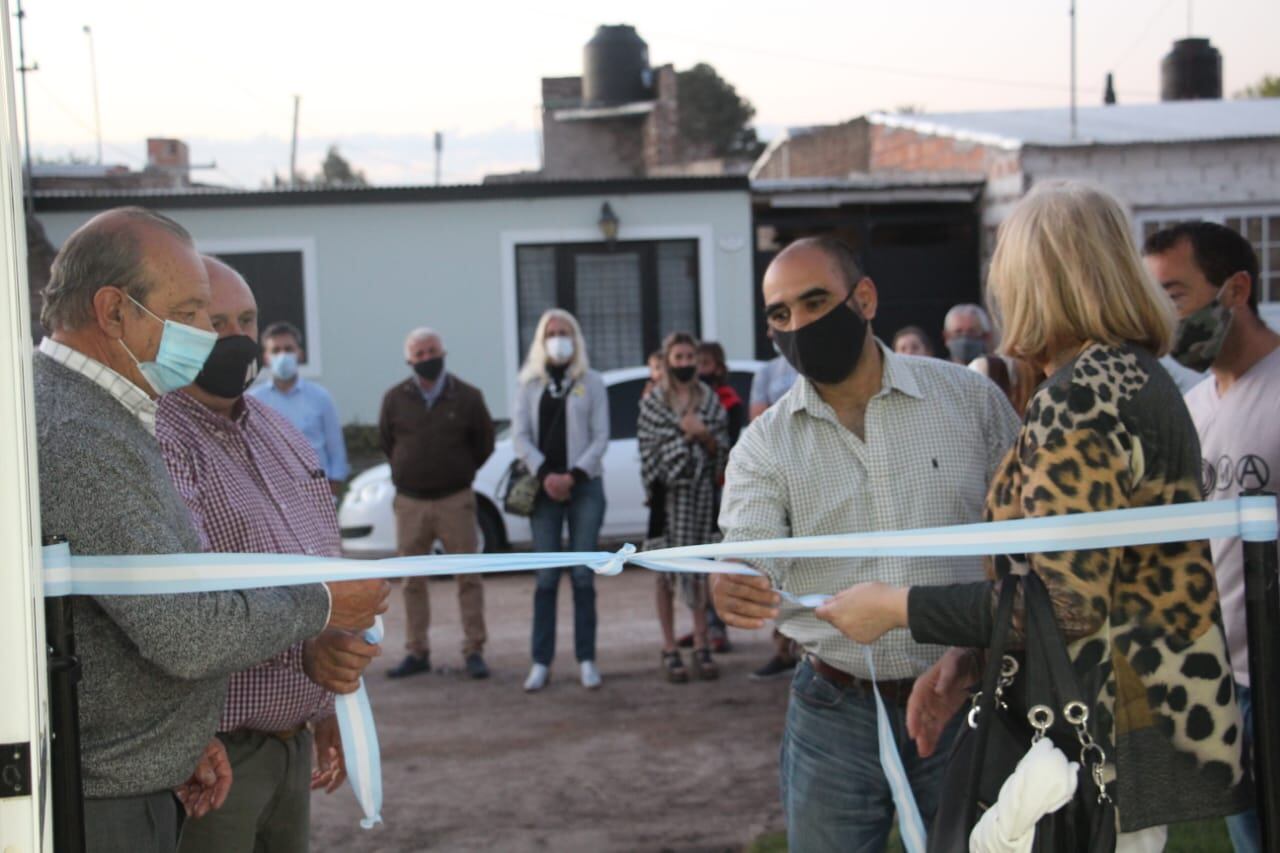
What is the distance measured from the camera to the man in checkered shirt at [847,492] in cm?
315

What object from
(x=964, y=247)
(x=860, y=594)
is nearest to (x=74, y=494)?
(x=860, y=594)

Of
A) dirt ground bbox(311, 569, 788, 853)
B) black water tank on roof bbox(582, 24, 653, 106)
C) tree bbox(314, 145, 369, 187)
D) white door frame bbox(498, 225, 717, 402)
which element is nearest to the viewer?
dirt ground bbox(311, 569, 788, 853)

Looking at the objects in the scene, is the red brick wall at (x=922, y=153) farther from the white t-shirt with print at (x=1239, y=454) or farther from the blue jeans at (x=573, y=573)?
the white t-shirt with print at (x=1239, y=454)

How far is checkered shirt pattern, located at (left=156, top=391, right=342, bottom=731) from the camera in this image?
3045 millimetres

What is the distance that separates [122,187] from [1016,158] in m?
15.6

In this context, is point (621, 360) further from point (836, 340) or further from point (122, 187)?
point (836, 340)

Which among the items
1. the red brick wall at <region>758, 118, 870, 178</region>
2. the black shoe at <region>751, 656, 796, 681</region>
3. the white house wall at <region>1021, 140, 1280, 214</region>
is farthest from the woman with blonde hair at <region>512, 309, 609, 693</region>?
the red brick wall at <region>758, 118, 870, 178</region>

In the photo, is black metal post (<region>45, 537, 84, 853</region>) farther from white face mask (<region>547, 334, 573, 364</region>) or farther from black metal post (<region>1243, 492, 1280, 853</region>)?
white face mask (<region>547, 334, 573, 364</region>)

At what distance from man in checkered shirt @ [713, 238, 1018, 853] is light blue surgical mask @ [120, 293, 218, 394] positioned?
126cm

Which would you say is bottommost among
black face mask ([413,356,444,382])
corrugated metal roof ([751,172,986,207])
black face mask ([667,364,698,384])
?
black face mask ([667,364,698,384])

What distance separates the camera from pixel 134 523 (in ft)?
7.81

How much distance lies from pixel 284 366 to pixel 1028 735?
731 cm

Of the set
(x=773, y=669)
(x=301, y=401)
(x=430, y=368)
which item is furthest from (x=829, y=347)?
(x=301, y=401)

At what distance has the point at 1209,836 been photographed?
16.3 feet
